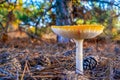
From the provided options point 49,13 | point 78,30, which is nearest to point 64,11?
point 49,13

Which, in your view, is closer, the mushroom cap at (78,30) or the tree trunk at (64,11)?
the mushroom cap at (78,30)

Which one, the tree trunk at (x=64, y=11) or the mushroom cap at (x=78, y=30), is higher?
the tree trunk at (x=64, y=11)

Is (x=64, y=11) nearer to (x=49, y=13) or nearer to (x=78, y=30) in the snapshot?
(x=49, y=13)

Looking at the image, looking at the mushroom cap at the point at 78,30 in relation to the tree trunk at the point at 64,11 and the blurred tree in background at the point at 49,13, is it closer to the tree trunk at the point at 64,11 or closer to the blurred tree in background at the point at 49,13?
the blurred tree in background at the point at 49,13

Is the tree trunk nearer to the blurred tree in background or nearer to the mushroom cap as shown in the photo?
the blurred tree in background

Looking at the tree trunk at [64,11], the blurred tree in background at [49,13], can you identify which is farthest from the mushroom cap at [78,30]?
the tree trunk at [64,11]

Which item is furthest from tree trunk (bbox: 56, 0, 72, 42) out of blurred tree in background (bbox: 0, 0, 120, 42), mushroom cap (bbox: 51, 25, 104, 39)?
mushroom cap (bbox: 51, 25, 104, 39)

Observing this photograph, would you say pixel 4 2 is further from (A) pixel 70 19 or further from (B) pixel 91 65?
(B) pixel 91 65

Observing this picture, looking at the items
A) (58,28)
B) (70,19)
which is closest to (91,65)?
(58,28)
